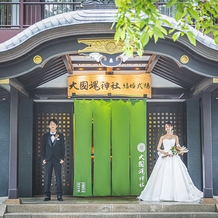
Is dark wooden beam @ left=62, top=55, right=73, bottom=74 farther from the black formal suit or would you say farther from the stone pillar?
the black formal suit

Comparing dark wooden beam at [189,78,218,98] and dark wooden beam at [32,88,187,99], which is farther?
dark wooden beam at [32,88,187,99]

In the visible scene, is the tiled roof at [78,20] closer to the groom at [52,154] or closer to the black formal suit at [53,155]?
the groom at [52,154]

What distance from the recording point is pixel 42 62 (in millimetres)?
11031

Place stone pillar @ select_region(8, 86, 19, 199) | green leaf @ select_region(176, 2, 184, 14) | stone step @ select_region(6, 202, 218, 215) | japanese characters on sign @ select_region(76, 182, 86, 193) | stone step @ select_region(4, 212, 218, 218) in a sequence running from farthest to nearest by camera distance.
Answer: japanese characters on sign @ select_region(76, 182, 86, 193)
stone pillar @ select_region(8, 86, 19, 199)
stone step @ select_region(6, 202, 218, 215)
stone step @ select_region(4, 212, 218, 218)
green leaf @ select_region(176, 2, 184, 14)

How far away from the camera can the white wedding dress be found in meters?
12.4

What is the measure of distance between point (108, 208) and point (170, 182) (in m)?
1.87

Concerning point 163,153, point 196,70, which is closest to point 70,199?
point 163,153

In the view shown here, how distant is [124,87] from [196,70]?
8.65ft

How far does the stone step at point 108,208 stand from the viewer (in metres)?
11.5

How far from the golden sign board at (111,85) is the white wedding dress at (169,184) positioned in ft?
4.82

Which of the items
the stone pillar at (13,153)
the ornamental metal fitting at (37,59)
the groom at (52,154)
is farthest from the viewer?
the groom at (52,154)

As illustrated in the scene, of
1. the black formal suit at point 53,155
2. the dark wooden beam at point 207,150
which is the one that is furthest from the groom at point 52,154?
the dark wooden beam at point 207,150

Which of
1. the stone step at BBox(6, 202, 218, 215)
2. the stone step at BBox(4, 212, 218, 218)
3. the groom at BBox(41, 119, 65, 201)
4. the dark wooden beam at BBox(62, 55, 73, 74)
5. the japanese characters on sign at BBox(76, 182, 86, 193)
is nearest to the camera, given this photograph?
the stone step at BBox(4, 212, 218, 218)

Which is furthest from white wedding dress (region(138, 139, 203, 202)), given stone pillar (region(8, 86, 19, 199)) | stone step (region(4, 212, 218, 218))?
stone pillar (region(8, 86, 19, 199))
